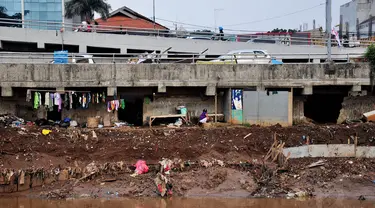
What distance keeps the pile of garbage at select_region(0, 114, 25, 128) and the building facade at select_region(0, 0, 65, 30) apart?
15151 mm

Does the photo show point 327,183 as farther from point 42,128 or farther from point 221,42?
point 221,42

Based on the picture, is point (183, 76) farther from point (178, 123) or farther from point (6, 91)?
point (6, 91)

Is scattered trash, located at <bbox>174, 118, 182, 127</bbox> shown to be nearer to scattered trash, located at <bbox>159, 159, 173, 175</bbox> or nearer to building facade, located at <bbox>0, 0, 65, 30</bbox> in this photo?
scattered trash, located at <bbox>159, 159, 173, 175</bbox>

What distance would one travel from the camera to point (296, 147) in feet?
57.0

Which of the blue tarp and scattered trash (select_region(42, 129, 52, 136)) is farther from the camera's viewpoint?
the blue tarp

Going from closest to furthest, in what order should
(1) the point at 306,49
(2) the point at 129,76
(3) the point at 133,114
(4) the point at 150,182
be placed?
(4) the point at 150,182
(2) the point at 129,76
(3) the point at 133,114
(1) the point at 306,49

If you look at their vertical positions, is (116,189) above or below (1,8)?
below

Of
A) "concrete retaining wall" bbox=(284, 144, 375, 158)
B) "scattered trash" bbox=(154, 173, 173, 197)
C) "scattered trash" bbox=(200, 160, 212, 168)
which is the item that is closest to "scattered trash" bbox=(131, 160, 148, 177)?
"scattered trash" bbox=(154, 173, 173, 197)

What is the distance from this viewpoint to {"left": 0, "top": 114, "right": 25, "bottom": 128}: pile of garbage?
17.8 meters

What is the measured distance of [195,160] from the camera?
1659 cm

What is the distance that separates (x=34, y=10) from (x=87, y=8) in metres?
3.83

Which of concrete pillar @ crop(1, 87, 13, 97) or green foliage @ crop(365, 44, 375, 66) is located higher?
green foliage @ crop(365, 44, 375, 66)

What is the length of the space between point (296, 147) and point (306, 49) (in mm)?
14681

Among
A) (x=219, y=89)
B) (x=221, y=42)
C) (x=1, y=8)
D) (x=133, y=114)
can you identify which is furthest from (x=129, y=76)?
(x=1, y=8)
